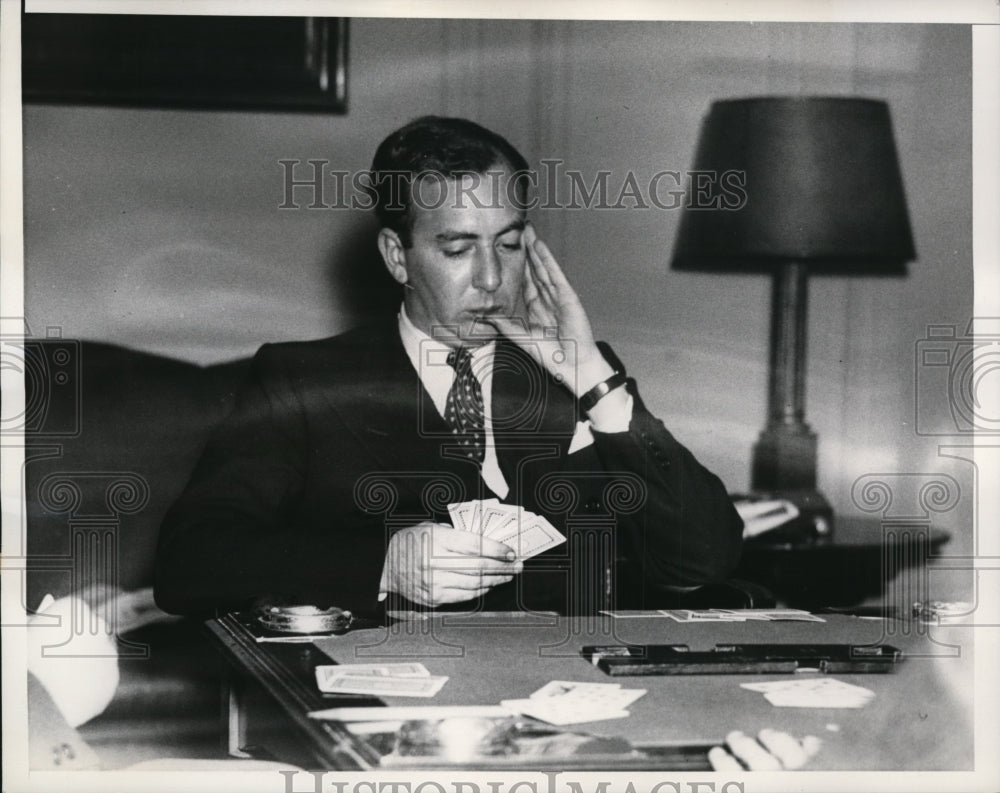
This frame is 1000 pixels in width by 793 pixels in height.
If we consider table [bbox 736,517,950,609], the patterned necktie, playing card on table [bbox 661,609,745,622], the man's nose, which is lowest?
playing card on table [bbox 661,609,745,622]

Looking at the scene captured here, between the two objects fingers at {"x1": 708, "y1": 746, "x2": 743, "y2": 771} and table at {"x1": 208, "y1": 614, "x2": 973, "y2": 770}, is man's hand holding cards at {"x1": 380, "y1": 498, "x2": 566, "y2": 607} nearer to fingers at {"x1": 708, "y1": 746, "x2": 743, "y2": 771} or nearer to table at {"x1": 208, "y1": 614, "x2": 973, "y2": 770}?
table at {"x1": 208, "y1": 614, "x2": 973, "y2": 770}

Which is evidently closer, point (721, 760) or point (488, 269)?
point (721, 760)

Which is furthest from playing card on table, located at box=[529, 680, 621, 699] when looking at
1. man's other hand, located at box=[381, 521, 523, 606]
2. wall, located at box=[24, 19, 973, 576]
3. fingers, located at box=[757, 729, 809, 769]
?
wall, located at box=[24, 19, 973, 576]

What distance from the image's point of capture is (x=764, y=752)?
8.81 ft

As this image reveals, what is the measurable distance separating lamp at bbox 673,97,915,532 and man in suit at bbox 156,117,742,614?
0.25 metres

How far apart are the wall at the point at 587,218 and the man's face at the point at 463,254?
0.37 feet

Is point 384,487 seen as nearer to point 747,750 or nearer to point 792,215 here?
point 747,750

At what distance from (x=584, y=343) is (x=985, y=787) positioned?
160 cm

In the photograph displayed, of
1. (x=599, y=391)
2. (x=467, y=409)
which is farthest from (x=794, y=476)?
(x=467, y=409)

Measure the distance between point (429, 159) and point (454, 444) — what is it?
2.53ft

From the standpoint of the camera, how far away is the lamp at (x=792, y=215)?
10.6ft

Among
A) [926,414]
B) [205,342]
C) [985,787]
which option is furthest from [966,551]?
[205,342]

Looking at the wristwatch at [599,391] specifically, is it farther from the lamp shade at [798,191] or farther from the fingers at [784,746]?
the fingers at [784,746]

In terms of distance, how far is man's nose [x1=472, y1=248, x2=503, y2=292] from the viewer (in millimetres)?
3193
